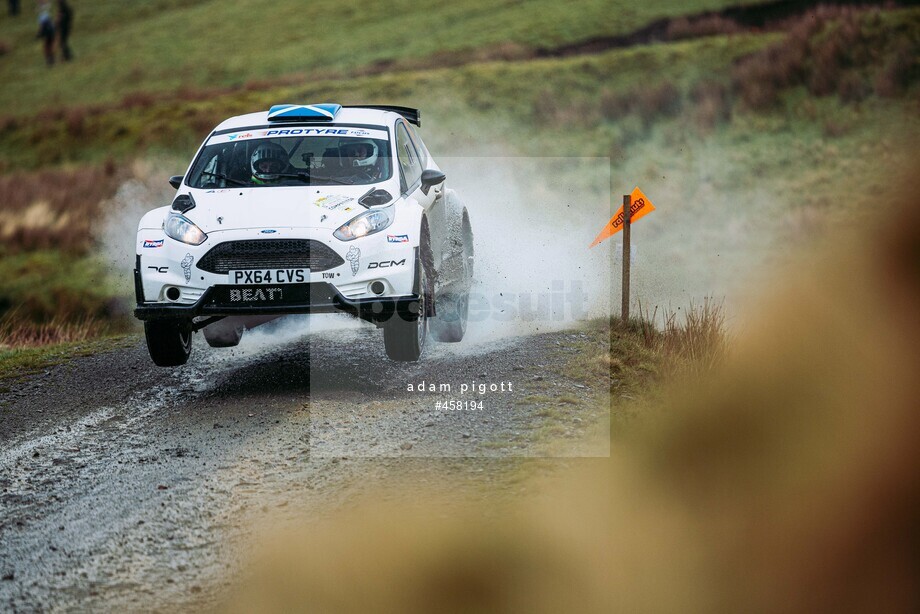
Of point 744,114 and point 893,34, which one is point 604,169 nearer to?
point 744,114

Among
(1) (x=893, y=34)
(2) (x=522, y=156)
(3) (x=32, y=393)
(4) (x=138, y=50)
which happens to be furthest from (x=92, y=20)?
(3) (x=32, y=393)

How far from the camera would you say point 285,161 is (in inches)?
362

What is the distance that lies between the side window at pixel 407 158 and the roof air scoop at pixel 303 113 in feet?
2.01

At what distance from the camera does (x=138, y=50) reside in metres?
46.8

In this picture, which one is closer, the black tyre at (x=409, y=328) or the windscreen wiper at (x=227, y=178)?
the black tyre at (x=409, y=328)

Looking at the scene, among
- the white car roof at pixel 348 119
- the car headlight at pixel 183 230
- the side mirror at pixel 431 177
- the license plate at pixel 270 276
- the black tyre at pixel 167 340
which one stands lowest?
the black tyre at pixel 167 340

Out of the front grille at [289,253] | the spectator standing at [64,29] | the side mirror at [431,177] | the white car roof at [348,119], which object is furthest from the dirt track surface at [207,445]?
the spectator standing at [64,29]

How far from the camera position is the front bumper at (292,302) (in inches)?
320

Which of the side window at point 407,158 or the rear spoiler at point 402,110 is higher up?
the rear spoiler at point 402,110

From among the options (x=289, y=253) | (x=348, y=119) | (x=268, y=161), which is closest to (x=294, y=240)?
(x=289, y=253)

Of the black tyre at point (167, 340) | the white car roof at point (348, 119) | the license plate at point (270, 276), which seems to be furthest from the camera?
the white car roof at point (348, 119)

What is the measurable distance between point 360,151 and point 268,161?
2.48 feet

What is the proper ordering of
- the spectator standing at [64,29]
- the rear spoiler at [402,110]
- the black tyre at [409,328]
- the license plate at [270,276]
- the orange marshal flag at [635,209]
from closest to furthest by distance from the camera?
the license plate at [270,276] < the black tyre at [409,328] < the orange marshal flag at [635,209] < the rear spoiler at [402,110] < the spectator standing at [64,29]

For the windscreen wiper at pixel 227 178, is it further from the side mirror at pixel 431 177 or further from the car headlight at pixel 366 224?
the side mirror at pixel 431 177
